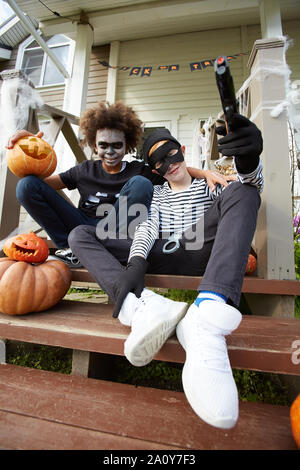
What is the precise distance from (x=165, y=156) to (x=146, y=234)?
1.75ft

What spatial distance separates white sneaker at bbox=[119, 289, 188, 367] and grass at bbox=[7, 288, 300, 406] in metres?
0.47

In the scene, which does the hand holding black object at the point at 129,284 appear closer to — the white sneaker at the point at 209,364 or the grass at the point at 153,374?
the white sneaker at the point at 209,364

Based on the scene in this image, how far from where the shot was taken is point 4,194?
175 centimetres

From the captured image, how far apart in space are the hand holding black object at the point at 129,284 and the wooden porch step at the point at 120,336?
0.11 meters

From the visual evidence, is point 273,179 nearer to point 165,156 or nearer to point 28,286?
point 165,156

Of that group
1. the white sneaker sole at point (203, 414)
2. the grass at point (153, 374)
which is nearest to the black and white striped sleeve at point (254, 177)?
the white sneaker sole at point (203, 414)

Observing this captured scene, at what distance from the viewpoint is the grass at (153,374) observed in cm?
118

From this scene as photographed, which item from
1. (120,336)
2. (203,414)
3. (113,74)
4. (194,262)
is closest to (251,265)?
(194,262)

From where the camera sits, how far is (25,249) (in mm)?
1350

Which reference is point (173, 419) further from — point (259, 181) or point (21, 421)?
point (259, 181)

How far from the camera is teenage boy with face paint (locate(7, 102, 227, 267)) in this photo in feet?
5.39

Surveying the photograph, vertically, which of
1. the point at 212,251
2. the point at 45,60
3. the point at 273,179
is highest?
the point at 45,60

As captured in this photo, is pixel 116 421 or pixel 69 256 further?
pixel 69 256

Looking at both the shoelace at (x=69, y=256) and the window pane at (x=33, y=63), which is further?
the window pane at (x=33, y=63)
